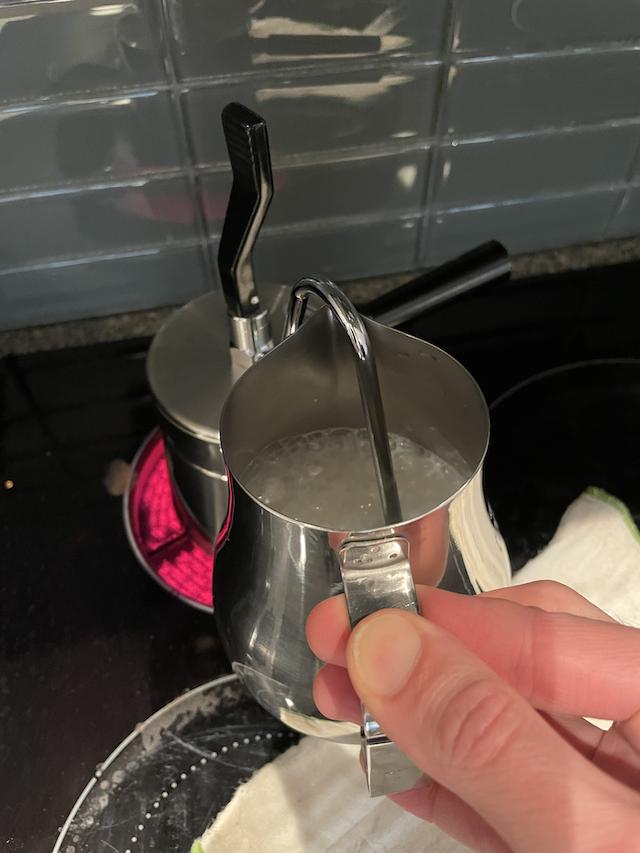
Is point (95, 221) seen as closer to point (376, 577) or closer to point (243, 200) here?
point (243, 200)

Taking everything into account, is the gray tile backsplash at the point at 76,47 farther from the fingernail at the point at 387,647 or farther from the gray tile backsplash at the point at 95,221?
the fingernail at the point at 387,647

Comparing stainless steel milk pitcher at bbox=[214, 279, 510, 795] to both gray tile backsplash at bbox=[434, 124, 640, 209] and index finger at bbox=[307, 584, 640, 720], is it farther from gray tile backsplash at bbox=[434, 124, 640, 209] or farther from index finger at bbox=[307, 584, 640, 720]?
gray tile backsplash at bbox=[434, 124, 640, 209]

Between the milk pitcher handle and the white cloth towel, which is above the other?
the milk pitcher handle

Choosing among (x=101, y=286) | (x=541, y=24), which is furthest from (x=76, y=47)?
(x=541, y=24)

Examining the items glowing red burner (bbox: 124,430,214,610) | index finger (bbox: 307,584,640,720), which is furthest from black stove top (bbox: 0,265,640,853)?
index finger (bbox: 307,584,640,720)

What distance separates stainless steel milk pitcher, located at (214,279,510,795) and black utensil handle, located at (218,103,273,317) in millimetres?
40

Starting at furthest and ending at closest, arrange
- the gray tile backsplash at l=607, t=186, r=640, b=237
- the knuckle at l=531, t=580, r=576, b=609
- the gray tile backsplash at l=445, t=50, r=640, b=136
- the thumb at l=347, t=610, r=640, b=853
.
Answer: the gray tile backsplash at l=607, t=186, r=640, b=237, the gray tile backsplash at l=445, t=50, r=640, b=136, the knuckle at l=531, t=580, r=576, b=609, the thumb at l=347, t=610, r=640, b=853

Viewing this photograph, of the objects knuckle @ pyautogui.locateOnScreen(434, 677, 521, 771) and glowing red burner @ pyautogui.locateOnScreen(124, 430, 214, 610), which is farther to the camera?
glowing red burner @ pyautogui.locateOnScreen(124, 430, 214, 610)

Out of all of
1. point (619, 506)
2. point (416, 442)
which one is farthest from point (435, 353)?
point (619, 506)

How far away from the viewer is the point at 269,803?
0.37 meters

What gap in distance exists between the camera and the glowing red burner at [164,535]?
0.44m

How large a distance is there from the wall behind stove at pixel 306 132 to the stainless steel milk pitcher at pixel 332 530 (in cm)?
18

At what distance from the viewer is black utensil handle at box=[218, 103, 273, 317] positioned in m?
0.31

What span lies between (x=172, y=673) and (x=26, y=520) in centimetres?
14
